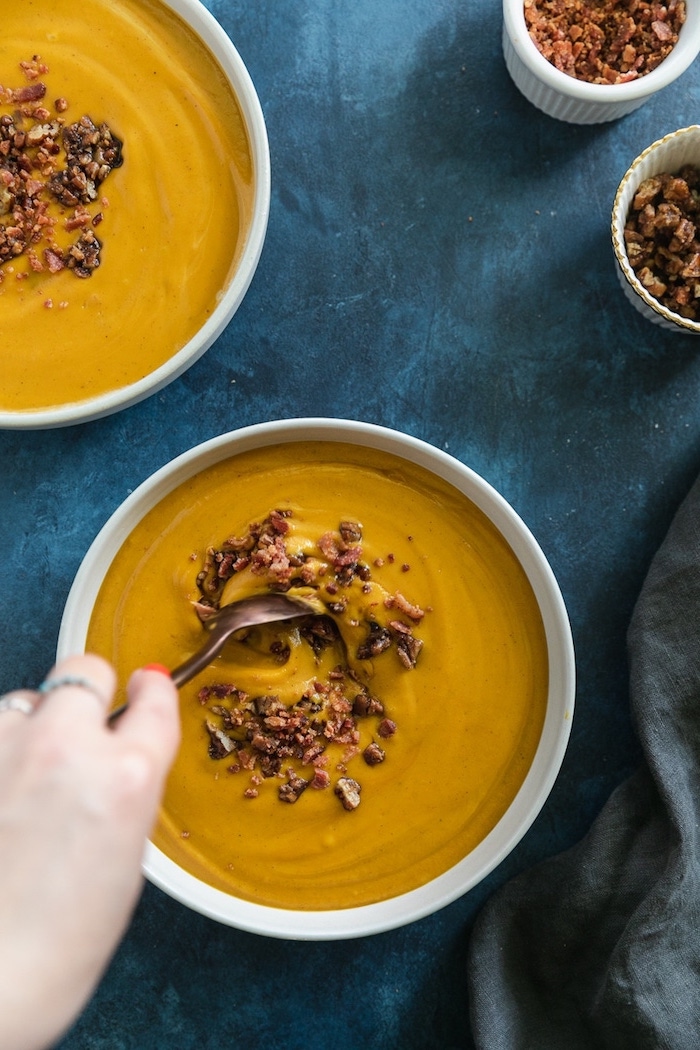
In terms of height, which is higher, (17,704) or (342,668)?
(17,704)

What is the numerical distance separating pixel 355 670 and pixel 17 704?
89cm

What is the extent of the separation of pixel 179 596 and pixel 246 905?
0.64m

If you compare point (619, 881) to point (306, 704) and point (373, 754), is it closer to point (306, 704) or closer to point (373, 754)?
point (373, 754)

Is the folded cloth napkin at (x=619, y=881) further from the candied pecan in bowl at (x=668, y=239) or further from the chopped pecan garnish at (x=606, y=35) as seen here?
the chopped pecan garnish at (x=606, y=35)

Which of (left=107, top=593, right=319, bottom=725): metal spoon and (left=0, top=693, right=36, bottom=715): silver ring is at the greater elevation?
(left=0, top=693, right=36, bottom=715): silver ring

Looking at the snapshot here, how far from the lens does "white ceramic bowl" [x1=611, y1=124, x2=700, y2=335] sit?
1.96 meters

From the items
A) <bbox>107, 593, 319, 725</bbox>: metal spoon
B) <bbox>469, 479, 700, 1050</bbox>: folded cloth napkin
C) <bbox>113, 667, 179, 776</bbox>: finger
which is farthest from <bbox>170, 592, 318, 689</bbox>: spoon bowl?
<bbox>469, 479, 700, 1050</bbox>: folded cloth napkin

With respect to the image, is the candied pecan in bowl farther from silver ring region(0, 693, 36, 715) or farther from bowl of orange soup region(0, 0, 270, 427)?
silver ring region(0, 693, 36, 715)

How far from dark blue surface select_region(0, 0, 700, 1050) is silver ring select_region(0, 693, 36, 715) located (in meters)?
0.94

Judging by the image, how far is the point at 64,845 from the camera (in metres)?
1.04

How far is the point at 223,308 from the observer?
1.88 meters

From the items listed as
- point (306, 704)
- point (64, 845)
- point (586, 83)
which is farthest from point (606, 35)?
point (64, 845)

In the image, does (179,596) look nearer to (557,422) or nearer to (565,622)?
(565,622)

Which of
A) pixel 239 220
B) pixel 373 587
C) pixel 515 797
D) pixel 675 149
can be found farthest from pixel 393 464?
pixel 675 149
